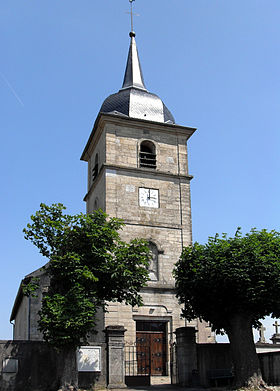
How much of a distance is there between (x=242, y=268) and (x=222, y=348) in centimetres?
341

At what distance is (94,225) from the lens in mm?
16219

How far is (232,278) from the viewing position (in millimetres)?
16109

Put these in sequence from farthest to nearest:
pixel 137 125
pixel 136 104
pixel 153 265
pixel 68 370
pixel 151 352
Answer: pixel 136 104, pixel 137 125, pixel 153 265, pixel 151 352, pixel 68 370

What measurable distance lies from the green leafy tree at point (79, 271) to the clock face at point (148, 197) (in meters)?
7.21

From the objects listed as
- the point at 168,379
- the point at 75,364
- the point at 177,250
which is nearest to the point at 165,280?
the point at 177,250

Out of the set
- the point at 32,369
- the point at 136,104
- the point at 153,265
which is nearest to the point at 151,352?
the point at 153,265

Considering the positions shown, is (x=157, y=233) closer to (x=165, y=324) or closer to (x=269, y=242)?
Answer: (x=165, y=324)

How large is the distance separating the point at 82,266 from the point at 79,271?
44 centimetres

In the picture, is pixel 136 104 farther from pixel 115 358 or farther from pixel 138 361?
pixel 115 358

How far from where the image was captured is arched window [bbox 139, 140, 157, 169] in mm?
25152

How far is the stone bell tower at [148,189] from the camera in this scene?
2211 centimetres

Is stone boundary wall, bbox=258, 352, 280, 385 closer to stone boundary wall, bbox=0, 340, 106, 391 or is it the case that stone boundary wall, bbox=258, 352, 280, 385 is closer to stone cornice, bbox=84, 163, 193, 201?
stone boundary wall, bbox=0, 340, 106, 391

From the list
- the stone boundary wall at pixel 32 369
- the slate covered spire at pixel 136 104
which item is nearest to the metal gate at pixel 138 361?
the stone boundary wall at pixel 32 369

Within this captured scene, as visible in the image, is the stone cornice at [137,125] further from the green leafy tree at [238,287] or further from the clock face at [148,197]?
the green leafy tree at [238,287]
